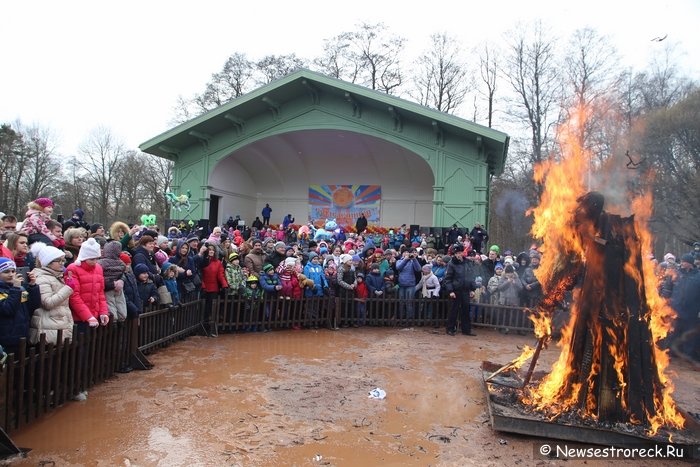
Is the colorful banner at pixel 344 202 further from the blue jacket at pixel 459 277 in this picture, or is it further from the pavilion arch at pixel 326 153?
the blue jacket at pixel 459 277

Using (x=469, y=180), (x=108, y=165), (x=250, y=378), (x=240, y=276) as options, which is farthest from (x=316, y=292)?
(x=108, y=165)

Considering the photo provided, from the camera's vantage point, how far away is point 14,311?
4.52 metres

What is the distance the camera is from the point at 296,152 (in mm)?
25219

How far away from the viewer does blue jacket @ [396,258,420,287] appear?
11.7 meters

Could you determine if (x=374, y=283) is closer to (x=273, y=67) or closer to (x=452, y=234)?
(x=452, y=234)

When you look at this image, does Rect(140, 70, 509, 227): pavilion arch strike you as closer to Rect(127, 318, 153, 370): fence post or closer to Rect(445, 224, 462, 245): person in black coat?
Rect(445, 224, 462, 245): person in black coat

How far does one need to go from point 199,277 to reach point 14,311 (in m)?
4.84

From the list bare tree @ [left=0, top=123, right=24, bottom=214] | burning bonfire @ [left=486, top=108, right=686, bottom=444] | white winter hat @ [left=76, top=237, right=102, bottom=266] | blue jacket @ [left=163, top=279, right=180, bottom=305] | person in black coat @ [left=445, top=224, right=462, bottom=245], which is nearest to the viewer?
burning bonfire @ [left=486, top=108, right=686, bottom=444]

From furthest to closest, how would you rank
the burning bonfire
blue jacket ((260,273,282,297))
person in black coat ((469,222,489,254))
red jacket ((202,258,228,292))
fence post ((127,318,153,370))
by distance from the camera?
1. person in black coat ((469,222,489,254))
2. blue jacket ((260,273,282,297))
3. red jacket ((202,258,228,292))
4. fence post ((127,318,153,370))
5. the burning bonfire

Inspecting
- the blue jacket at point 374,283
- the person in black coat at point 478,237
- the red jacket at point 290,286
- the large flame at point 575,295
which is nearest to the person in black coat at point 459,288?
the blue jacket at point 374,283

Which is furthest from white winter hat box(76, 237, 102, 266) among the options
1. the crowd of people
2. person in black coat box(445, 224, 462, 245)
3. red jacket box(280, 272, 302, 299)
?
person in black coat box(445, 224, 462, 245)

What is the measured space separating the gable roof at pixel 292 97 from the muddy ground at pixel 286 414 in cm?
1103

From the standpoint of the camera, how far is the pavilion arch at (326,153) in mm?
18344

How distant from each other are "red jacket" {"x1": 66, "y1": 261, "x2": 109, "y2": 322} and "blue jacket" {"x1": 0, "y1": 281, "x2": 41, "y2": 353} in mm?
647
